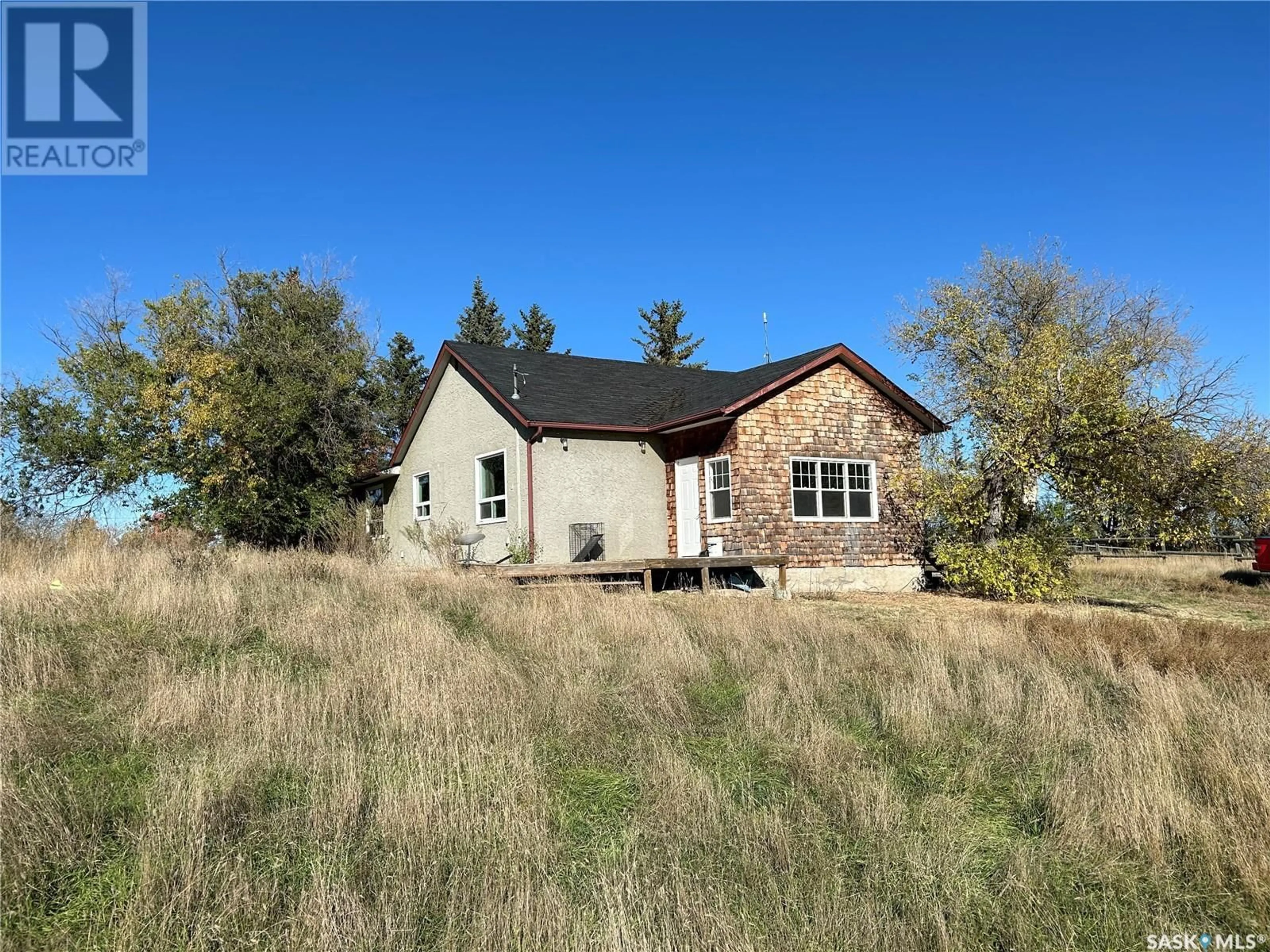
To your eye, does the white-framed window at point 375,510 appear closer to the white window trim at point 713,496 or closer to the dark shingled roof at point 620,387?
the dark shingled roof at point 620,387

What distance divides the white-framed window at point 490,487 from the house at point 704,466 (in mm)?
37

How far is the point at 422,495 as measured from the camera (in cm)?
2192

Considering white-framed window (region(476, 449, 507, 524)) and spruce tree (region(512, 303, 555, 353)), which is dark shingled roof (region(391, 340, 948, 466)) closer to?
white-framed window (region(476, 449, 507, 524))

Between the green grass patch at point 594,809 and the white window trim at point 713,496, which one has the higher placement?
the white window trim at point 713,496

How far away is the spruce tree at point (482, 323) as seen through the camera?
141ft

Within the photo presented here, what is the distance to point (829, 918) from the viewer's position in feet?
10.4

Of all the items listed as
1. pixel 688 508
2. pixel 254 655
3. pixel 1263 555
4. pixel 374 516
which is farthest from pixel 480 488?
pixel 1263 555

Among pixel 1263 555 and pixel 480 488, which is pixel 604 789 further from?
pixel 1263 555

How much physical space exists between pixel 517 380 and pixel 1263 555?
689 inches

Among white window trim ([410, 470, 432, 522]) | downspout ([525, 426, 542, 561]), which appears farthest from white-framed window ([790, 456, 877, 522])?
white window trim ([410, 470, 432, 522])

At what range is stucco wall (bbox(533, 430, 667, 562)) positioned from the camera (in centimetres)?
1683

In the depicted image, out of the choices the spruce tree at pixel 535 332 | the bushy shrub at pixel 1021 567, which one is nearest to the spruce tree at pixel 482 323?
the spruce tree at pixel 535 332

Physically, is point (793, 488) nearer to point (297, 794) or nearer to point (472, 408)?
point (472, 408)

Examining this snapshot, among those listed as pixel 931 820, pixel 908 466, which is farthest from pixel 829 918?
pixel 908 466
